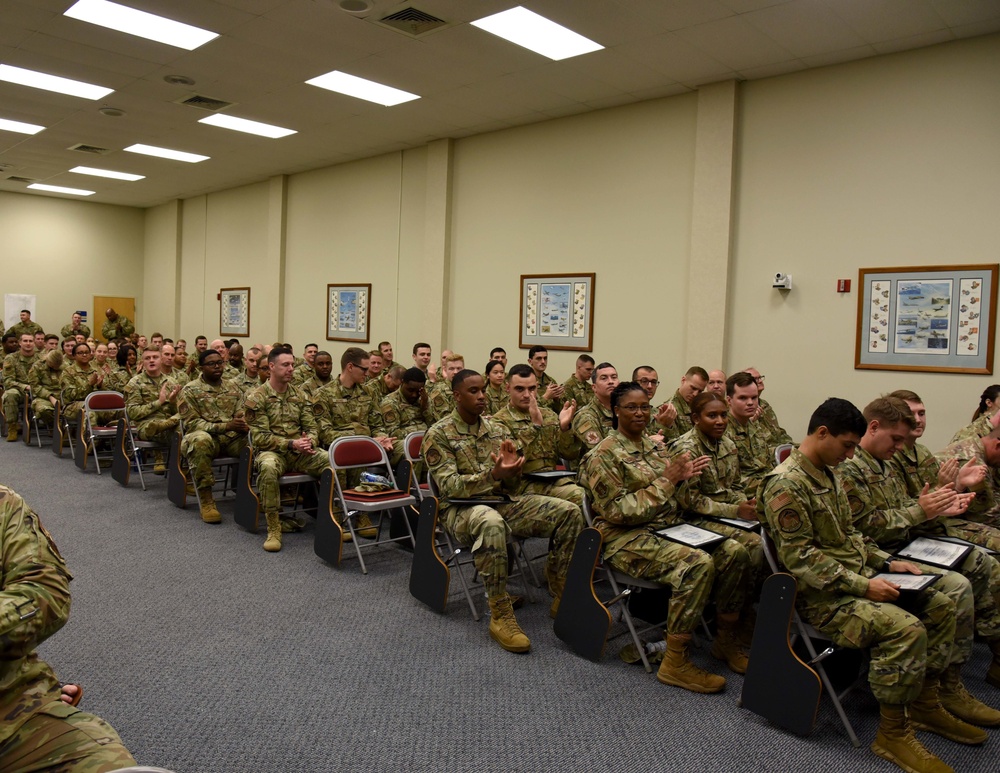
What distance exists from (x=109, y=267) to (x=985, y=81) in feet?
53.2

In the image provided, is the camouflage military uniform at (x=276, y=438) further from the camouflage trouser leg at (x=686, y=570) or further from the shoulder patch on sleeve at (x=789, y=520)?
the shoulder patch on sleeve at (x=789, y=520)

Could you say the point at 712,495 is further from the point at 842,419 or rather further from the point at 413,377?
the point at 413,377

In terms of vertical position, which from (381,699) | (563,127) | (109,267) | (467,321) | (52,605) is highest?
(563,127)

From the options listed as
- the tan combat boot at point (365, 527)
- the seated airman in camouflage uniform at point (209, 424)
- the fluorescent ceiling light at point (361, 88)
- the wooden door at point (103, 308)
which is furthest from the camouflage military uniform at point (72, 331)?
the tan combat boot at point (365, 527)

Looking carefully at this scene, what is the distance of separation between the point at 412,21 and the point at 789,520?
4.92 metres

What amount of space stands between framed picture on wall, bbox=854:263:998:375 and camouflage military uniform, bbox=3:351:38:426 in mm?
10371

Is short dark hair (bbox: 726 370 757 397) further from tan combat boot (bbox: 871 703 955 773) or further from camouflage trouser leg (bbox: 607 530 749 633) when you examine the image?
tan combat boot (bbox: 871 703 955 773)

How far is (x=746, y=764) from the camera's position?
274 centimetres

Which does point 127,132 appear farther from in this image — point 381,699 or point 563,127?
point 381,699

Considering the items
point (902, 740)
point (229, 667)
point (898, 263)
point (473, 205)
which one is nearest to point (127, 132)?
point (473, 205)

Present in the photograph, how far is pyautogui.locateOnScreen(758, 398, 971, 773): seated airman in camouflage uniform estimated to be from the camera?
274 centimetres

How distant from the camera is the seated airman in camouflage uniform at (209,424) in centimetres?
624

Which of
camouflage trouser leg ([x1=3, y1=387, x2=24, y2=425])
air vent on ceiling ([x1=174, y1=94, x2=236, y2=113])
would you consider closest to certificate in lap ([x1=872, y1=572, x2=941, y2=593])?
air vent on ceiling ([x1=174, y1=94, x2=236, y2=113])

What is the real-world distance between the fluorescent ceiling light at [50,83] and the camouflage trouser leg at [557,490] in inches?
266
